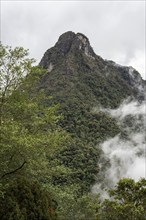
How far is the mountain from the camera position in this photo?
104m

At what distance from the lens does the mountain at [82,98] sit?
10400cm

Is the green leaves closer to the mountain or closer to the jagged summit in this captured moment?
the mountain

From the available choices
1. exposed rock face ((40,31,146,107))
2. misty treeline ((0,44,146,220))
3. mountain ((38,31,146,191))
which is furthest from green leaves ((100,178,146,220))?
exposed rock face ((40,31,146,107))

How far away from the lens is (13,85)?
16.4 m

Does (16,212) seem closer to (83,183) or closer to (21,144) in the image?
(21,144)

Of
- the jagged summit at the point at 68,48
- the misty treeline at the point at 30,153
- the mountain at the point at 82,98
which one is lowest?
the misty treeline at the point at 30,153

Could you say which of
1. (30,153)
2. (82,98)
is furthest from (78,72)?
(30,153)

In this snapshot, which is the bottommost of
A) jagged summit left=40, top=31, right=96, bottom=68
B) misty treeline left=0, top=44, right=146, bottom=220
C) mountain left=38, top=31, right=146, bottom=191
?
misty treeline left=0, top=44, right=146, bottom=220

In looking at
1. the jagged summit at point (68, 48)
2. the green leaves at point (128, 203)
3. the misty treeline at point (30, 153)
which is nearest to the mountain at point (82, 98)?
the jagged summit at point (68, 48)

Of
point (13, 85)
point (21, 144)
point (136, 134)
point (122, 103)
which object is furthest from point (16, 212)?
point (122, 103)

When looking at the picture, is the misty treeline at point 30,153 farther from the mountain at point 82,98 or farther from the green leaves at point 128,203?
the mountain at point 82,98

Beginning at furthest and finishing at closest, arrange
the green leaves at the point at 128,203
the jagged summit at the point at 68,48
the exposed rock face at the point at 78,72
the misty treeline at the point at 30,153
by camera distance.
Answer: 1. the jagged summit at the point at 68,48
2. the exposed rock face at the point at 78,72
3. the green leaves at the point at 128,203
4. the misty treeline at the point at 30,153

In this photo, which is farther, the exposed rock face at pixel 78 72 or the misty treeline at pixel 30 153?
the exposed rock face at pixel 78 72

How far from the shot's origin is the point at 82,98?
15350 centimetres
